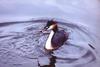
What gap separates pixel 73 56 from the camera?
7.68 metres

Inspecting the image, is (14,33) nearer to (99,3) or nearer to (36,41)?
(36,41)

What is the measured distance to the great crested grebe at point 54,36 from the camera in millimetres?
8359

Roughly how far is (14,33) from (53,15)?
1690 millimetres

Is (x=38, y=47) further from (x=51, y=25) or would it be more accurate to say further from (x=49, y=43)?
(x=51, y=25)

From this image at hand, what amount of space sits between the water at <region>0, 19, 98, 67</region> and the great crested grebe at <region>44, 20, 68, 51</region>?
0.41 feet

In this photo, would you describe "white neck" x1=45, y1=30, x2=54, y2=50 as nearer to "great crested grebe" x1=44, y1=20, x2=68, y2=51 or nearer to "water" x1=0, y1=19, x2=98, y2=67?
"great crested grebe" x1=44, y1=20, x2=68, y2=51

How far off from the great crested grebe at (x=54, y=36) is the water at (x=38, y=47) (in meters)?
0.12

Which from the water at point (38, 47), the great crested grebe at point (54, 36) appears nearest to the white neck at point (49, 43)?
the great crested grebe at point (54, 36)

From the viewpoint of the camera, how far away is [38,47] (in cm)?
808

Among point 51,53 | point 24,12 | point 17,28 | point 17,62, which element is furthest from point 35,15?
point 17,62

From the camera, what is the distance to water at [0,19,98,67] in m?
7.38

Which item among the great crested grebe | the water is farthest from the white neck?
the water

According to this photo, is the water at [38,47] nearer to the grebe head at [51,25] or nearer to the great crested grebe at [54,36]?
the great crested grebe at [54,36]

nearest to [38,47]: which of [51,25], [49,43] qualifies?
[49,43]
